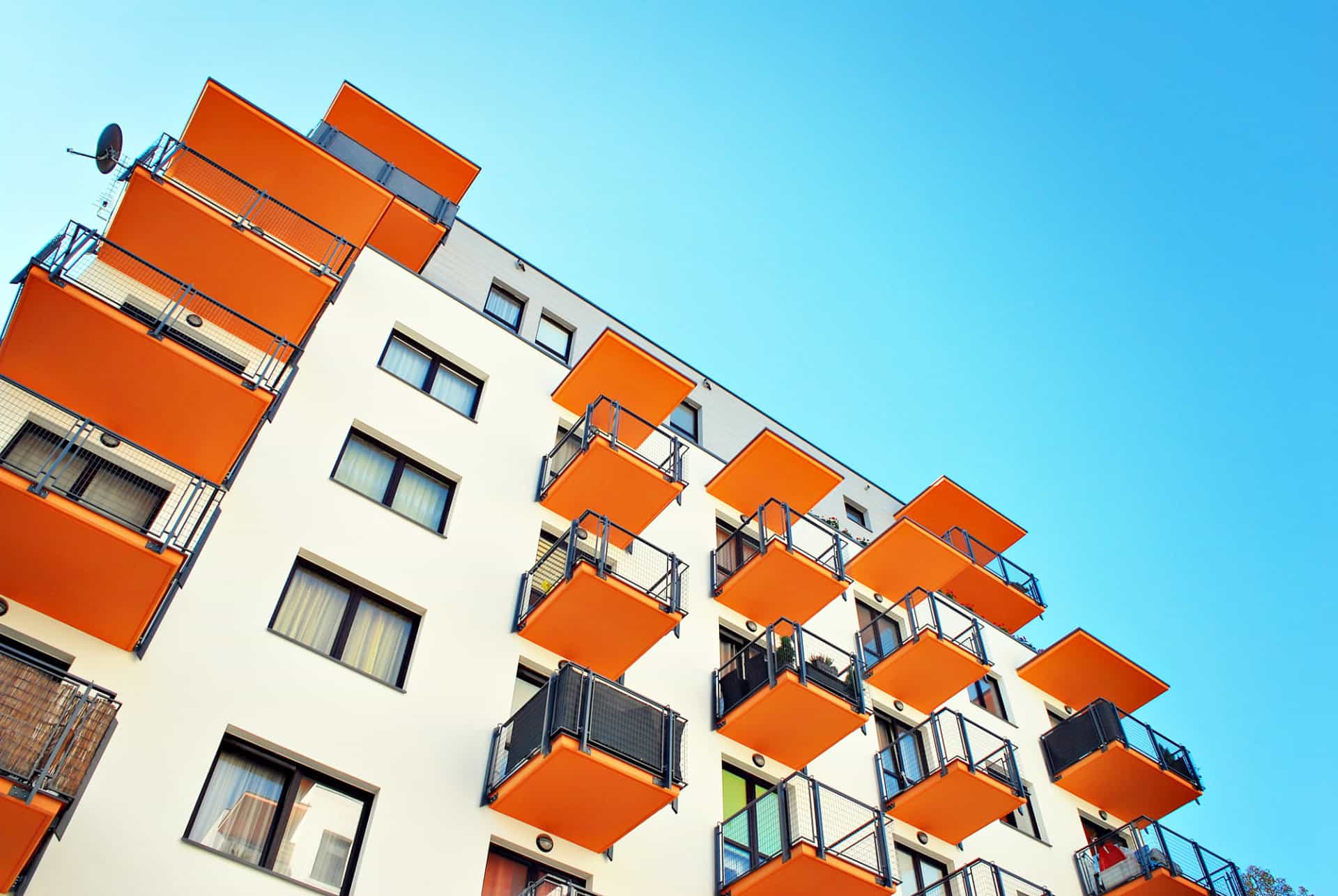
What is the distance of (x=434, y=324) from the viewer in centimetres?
1911

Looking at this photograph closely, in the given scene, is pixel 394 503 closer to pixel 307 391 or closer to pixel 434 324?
pixel 307 391

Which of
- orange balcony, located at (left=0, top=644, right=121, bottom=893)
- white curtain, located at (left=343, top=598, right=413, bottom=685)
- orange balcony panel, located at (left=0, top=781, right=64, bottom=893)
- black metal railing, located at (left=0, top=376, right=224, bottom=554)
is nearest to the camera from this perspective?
orange balcony panel, located at (left=0, top=781, right=64, bottom=893)

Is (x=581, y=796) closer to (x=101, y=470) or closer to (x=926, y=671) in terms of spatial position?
(x=101, y=470)

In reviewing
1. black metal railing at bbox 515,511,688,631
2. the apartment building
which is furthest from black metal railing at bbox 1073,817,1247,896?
black metal railing at bbox 515,511,688,631

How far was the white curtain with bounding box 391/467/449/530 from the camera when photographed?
1603 cm

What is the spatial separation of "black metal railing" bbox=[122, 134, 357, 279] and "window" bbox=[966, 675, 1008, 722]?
16049 mm

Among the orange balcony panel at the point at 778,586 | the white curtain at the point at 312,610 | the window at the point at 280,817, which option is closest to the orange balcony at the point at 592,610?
the white curtain at the point at 312,610

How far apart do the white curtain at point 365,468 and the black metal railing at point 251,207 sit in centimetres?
278

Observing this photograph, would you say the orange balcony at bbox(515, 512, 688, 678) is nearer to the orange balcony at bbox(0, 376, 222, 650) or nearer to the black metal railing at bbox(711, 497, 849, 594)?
the black metal railing at bbox(711, 497, 849, 594)

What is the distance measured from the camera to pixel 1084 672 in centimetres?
2438

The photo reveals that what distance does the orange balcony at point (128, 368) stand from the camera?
41.8 ft

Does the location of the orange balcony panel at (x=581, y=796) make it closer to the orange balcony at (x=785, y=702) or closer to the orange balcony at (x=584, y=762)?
the orange balcony at (x=584, y=762)

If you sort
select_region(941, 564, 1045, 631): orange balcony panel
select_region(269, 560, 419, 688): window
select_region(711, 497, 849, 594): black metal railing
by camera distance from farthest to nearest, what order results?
1. select_region(941, 564, 1045, 631): orange balcony panel
2. select_region(711, 497, 849, 594): black metal railing
3. select_region(269, 560, 419, 688): window

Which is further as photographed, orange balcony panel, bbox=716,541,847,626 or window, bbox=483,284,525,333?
window, bbox=483,284,525,333
